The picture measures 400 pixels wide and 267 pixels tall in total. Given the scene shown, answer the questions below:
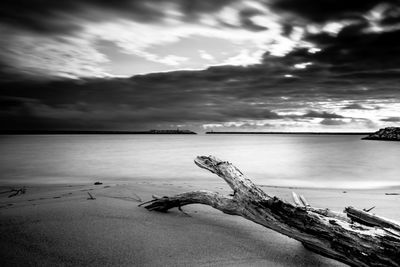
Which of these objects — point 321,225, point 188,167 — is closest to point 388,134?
point 188,167

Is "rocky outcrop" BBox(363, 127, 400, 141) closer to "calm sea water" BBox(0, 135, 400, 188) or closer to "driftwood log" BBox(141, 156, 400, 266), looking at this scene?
"calm sea water" BBox(0, 135, 400, 188)

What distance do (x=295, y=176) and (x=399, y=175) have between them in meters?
5.64

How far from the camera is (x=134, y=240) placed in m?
2.84

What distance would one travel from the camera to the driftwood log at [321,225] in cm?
196

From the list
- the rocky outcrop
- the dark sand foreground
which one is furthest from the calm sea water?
the rocky outcrop

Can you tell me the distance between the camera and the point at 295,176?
44.4 feet

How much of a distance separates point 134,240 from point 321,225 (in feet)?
6.18

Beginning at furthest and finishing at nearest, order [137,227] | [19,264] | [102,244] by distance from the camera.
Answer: [137,227] < [102,244] < [19,264]

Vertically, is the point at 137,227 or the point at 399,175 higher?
the point at 137,227

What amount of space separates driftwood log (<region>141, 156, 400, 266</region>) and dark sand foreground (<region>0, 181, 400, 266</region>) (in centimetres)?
31

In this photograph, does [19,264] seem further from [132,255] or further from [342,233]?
[342,233]

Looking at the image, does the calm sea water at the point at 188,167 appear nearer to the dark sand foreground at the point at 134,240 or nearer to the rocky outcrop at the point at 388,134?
the dark sand foreground at the point at 134,240

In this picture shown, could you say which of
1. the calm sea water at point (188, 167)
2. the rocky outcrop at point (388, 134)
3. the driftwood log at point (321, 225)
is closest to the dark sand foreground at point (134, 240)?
the driftwood log at point (321, 225)

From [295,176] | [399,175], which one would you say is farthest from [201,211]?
[399,175]
